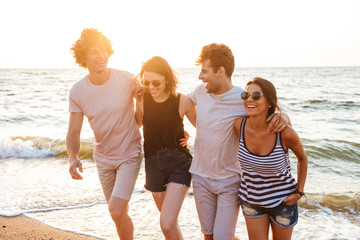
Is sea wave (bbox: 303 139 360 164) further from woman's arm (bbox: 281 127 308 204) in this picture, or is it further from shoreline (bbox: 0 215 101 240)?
shoreline (bbox: 0 215 101 240)

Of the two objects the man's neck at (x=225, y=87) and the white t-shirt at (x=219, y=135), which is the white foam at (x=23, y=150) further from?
the man's neck at (x=225, y=87)

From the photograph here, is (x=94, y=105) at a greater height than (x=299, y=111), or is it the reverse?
(x=94, y=105)

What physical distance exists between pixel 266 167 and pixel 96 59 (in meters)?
2.18

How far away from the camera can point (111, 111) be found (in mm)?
3775

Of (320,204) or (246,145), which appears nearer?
(246,145)

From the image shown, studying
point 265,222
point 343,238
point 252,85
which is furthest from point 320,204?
point 252,85

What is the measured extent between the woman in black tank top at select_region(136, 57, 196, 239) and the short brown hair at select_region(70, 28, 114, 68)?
64 centimetres

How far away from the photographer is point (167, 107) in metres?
3.57

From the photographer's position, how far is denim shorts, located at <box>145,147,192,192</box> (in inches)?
139

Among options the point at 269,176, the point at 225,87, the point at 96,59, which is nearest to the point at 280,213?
the point at 269,176

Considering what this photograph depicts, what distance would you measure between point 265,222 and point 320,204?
385 centimetres

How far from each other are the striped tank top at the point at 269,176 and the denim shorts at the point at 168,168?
69 cm

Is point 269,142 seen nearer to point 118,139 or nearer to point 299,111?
point 118,139

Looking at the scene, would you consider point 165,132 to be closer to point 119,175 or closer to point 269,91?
point 119,175
